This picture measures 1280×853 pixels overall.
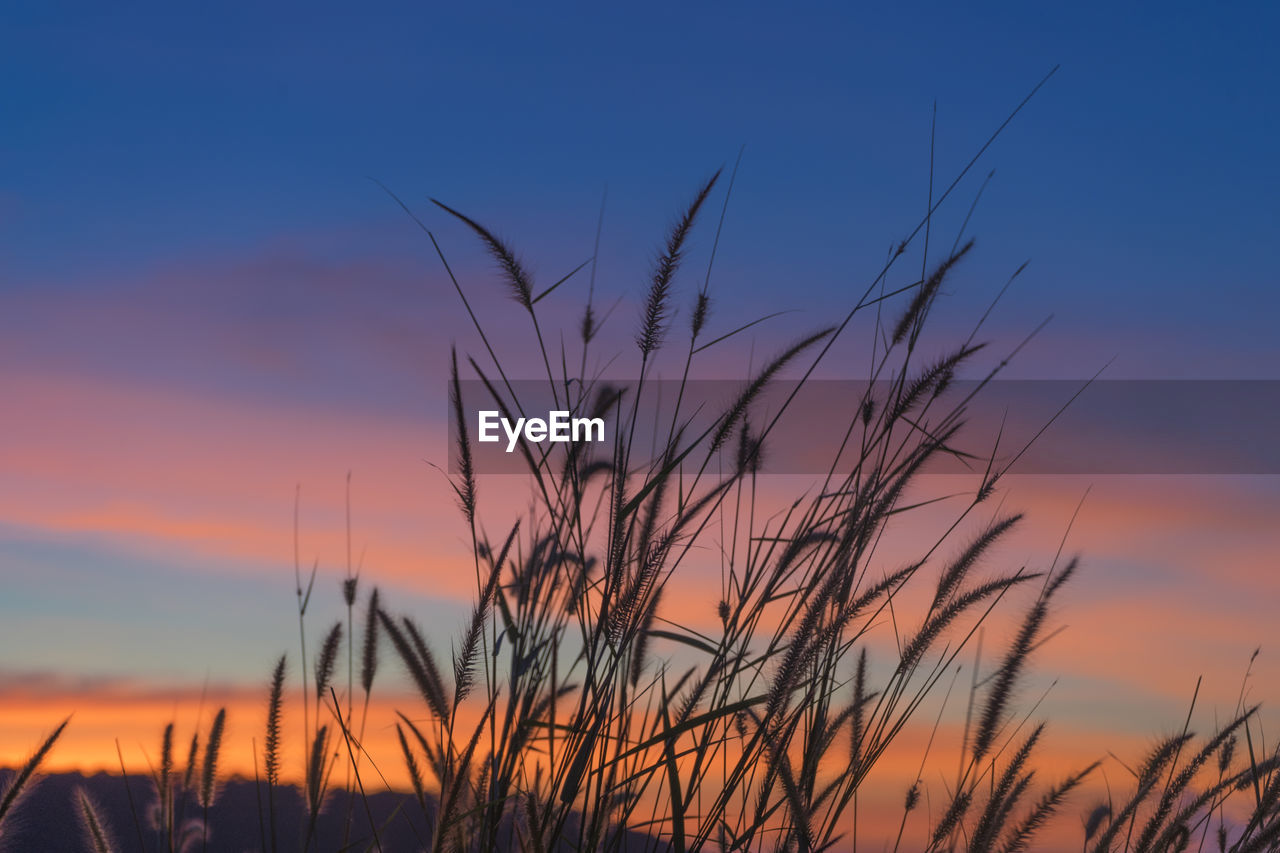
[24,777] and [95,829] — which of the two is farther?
[95,829]

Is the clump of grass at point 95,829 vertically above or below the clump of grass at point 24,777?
below

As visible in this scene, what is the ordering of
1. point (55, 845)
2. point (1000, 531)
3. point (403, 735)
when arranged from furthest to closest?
point (55, 845), point (1000, 531), point (403, 735)

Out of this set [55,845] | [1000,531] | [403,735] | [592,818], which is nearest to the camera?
[592,818]

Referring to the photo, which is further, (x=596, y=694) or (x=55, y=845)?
(x=55, y=845)

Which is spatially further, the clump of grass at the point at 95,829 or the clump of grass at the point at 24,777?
the clump of grass at the point at 95,829

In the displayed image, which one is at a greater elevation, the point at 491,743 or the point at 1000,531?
the point at 1000,531

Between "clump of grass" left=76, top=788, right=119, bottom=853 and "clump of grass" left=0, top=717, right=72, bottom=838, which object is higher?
"clump of grass" left=0, top=717, right=72, bottom=838

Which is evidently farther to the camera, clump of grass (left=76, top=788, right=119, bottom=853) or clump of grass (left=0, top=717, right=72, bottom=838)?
clump of grass (left=76, top=788, right=119, bottom=853)

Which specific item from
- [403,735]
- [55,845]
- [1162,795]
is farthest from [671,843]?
[55,845]

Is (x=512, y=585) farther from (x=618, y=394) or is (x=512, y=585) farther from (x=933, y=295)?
(x=933, y=295)

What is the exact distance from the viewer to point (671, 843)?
180cm

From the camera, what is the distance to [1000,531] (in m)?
2.21

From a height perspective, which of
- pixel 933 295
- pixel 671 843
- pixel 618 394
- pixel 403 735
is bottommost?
pixel 671 843

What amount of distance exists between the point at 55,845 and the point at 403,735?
8.87 feet
